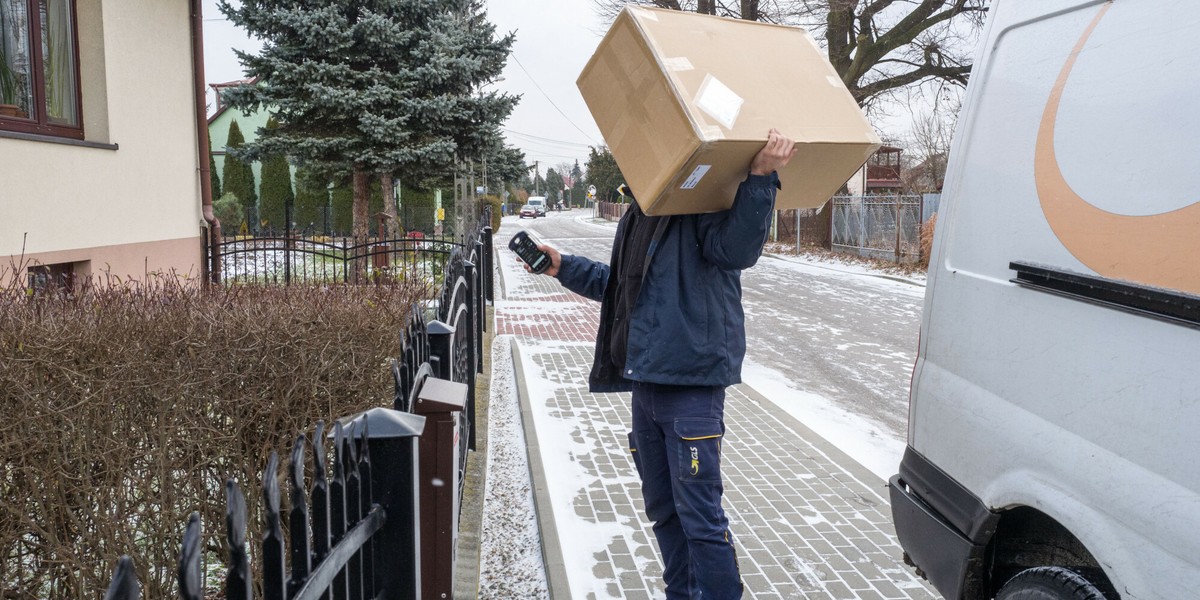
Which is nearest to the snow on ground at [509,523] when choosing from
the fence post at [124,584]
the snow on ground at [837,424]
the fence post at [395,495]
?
the fence post at [395,495]

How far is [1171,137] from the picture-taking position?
1.80 metres

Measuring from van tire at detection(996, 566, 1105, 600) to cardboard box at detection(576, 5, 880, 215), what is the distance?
1.30 meters

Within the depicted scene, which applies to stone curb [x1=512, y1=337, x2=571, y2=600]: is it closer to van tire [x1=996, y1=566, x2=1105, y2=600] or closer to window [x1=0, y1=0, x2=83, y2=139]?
van tire [x1=996, y1=566, x2=1105, y2=600]

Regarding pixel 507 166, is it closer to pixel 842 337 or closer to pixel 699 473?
pixel 842 337

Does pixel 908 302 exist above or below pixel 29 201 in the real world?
below

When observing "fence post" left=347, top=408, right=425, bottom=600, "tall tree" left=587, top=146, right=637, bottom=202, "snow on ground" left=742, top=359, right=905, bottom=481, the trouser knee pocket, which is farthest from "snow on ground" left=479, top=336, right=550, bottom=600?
"tall tree" left=587, top=146, right=637, bottom=202

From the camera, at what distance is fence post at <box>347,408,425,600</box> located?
6.50 feet

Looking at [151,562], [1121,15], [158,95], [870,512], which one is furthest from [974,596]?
[158,95]

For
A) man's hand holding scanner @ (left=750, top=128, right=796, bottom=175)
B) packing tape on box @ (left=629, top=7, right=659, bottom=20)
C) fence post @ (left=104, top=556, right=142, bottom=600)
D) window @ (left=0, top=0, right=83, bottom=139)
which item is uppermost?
window @ (left=0, top=0, right=83, bottom=139)

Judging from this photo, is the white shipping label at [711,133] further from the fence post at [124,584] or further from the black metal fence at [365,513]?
the fence post at [124,584]

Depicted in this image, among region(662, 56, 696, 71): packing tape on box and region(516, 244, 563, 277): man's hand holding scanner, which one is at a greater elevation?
region(662, 56, 696, 71): packing tape on box

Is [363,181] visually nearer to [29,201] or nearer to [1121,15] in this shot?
[29,201]

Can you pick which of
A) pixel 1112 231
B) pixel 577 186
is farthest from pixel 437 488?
pixel 577 186

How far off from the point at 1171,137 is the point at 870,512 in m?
2.99
